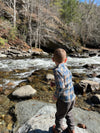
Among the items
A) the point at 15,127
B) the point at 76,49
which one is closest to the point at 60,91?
the point at 15,127

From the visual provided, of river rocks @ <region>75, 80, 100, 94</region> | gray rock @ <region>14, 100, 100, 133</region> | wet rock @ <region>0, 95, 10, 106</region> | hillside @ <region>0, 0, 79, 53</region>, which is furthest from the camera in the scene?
hillside @ <region>0, 0, 79, 53</region>

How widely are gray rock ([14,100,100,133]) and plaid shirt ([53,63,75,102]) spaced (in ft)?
2.72

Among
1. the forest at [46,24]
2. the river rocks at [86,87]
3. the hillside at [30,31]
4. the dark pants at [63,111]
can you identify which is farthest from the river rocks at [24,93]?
the hillside at [30,31]

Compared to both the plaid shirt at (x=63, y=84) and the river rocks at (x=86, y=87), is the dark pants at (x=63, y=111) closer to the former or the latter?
the plaid shirt at (x=63, y=84)

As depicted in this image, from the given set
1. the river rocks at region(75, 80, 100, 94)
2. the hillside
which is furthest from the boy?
the hillside

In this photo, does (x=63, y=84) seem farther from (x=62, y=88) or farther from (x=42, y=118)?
(x=42, y=118)

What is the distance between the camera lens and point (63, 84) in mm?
1655

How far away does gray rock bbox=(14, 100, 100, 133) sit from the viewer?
6.79 feet

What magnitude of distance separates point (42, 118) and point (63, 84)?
3.78ft

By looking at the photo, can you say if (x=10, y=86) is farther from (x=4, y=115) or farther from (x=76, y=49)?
(x=76, y=49)

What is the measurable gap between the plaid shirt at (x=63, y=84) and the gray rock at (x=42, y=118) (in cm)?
83

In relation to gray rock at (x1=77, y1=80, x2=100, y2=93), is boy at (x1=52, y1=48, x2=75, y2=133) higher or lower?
higher

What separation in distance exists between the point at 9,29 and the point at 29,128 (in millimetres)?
17766

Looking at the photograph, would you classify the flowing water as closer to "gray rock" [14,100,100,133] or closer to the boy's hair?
"gray rock" [14,100,100,133]
